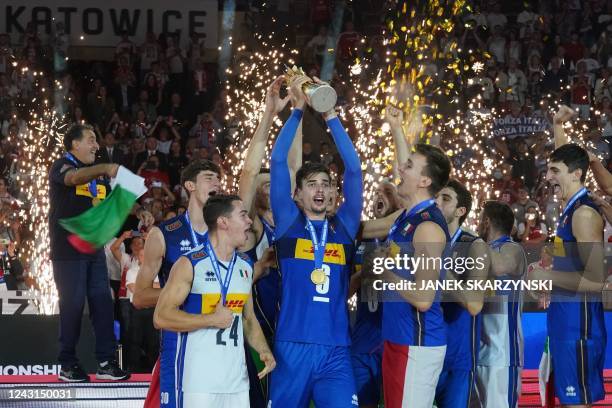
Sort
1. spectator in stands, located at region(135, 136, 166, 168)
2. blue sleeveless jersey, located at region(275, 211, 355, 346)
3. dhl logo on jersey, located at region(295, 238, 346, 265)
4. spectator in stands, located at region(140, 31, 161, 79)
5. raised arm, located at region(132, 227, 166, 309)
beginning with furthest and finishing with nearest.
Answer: spectator in stands, located at region(140, 31, 161, 79) < spectator in stands, located at region(135, 136, 166, 168) < raised arm, located at region(132, 227, 166, 309) < dhl logo on jersey, located at region(295, 238, 346, 265) < blue sleeveless jersey, located at region(275, 211, 355, 346)

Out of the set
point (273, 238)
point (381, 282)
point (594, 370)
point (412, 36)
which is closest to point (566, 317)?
point (594, 370)

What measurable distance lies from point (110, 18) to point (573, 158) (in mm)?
12380

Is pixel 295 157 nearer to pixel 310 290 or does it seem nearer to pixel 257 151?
pixel 257 151

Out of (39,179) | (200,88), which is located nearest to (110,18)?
(200,88)

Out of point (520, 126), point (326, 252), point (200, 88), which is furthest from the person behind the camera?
point (200, 88)

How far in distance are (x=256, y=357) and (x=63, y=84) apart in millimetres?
11133

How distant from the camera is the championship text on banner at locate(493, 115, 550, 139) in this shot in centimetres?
1630

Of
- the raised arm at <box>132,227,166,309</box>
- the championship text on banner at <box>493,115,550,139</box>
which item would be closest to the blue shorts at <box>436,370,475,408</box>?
the raised arm at <box>132,227,166,309</box>

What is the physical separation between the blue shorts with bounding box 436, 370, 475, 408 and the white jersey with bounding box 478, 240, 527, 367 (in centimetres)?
36

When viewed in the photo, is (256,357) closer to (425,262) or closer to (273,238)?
(273,238)

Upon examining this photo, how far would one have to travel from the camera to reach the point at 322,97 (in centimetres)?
589

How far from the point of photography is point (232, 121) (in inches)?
639

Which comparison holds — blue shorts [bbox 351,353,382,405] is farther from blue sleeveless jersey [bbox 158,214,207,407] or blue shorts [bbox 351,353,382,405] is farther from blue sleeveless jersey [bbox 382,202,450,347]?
blue sleeveless jersey [bbox 158,214,207,407]

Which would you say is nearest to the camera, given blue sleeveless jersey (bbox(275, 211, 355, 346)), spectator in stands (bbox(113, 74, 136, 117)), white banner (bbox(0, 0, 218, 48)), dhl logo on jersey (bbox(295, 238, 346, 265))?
blue sleeveless jersey (bbox(275, 211, 355, 346))
